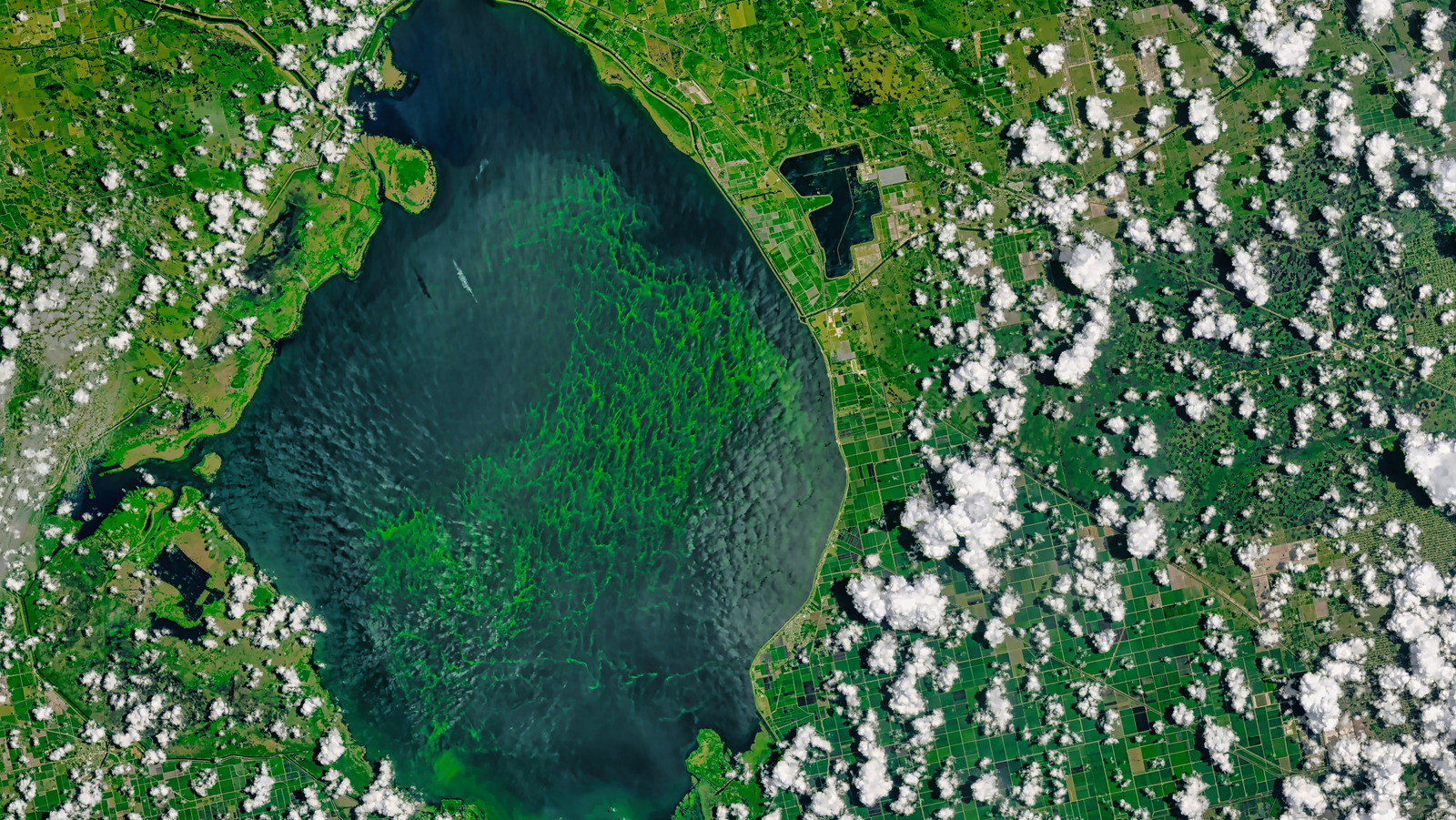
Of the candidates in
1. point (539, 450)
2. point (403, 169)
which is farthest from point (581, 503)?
point (403, 169)

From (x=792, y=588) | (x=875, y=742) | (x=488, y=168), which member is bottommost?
(x=875, y=742)

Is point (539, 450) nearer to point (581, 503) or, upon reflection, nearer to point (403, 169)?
point (581, 503)

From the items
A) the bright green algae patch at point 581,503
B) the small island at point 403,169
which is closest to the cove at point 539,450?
the bright green algae patch at point 581,503

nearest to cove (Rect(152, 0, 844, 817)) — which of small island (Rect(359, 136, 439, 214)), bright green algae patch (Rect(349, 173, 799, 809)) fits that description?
bright green algae patch (Rect(349, 173, 799, 809))

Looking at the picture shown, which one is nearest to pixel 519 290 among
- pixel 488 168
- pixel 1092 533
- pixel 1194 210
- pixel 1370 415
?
pixel 488 168

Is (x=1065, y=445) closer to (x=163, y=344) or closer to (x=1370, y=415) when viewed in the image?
(x=1370, y=415)

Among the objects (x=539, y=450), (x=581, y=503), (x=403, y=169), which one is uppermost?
(x=403, y=169)
